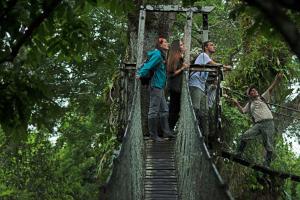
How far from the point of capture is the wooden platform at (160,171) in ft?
16.4

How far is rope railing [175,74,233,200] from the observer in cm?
297

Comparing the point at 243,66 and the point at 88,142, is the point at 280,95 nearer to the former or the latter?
the point at 243,66

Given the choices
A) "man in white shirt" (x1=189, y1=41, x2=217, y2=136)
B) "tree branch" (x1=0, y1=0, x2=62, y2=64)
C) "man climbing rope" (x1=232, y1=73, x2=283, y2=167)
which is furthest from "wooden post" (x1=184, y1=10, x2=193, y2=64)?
"tree branch" (x1=0, y1=0, x2=62, y2=64)

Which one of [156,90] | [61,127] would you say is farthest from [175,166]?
[61,127]

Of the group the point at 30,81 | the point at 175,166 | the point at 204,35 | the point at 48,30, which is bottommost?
the point at 175,166

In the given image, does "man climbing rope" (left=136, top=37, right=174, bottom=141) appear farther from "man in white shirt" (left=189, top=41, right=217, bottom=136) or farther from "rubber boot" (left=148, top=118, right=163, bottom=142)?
"man in white shirt" (left=189, top=41, right=217, bottom=136)

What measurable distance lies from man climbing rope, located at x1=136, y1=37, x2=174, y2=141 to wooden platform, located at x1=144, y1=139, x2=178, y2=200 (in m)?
0.16

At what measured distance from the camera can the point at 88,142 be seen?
14.7 metres

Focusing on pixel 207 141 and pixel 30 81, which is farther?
pixel 207 141

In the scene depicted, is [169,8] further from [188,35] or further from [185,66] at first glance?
[185,66]

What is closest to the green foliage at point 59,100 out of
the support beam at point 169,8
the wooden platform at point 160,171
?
the support beam at point 169,8

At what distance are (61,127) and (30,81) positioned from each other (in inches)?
441

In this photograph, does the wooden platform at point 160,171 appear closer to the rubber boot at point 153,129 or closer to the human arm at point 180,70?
the rubber boot at point 153,129

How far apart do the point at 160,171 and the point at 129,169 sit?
58.3 inches
